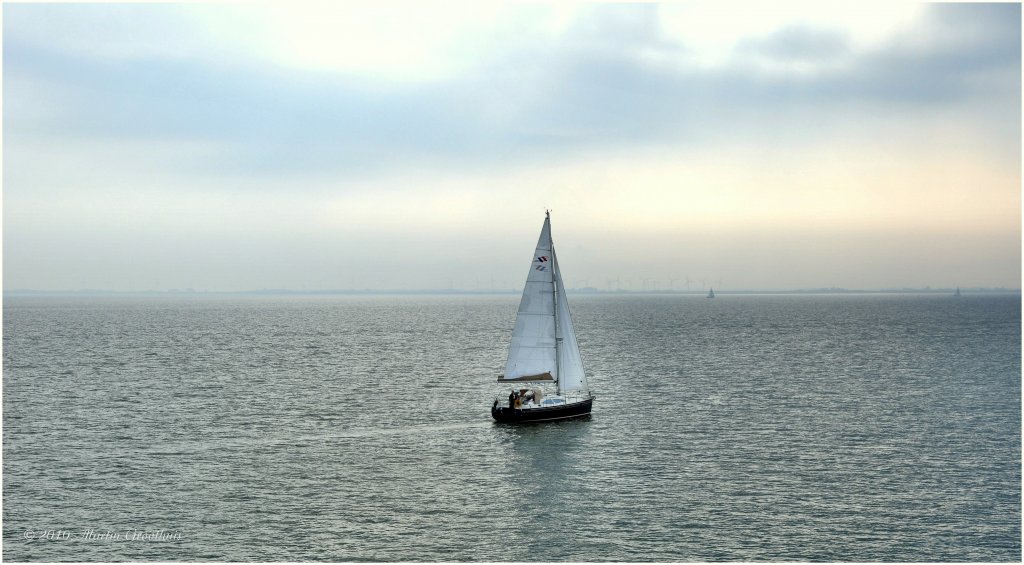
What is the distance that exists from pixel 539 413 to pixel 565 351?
6559 mm

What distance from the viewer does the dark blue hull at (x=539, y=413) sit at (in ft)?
238

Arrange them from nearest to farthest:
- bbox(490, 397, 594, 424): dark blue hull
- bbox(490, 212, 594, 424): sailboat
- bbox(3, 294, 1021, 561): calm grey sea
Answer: bbox(3, 294, 1021, 561): calm grey sea → bbox(490, 397, 594, 424): dark blue hull → bbox(490, 212, 594, 424): sailboat

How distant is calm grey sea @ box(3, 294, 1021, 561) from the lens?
43.3 m

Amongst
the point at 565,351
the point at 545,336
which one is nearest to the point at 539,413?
the point at 565,351

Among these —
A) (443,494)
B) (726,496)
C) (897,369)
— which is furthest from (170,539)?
(897,369)

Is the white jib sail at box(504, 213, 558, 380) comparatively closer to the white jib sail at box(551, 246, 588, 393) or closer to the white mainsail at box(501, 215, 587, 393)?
the white mainsail at box(501, 215, 587, 393)

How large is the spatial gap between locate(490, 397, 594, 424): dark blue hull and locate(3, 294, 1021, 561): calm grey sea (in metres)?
1.28

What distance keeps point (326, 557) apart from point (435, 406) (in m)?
42.9

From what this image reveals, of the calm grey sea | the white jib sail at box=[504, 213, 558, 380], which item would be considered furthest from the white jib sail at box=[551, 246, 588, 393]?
the calm grey sea

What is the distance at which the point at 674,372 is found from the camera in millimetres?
113375

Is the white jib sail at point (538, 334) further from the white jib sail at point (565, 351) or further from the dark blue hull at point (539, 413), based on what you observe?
the dark blue hull at point (539, 413)

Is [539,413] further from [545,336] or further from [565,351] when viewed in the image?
[545,336]

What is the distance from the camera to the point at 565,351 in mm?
75875

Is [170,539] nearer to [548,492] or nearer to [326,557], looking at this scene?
[326,557]
